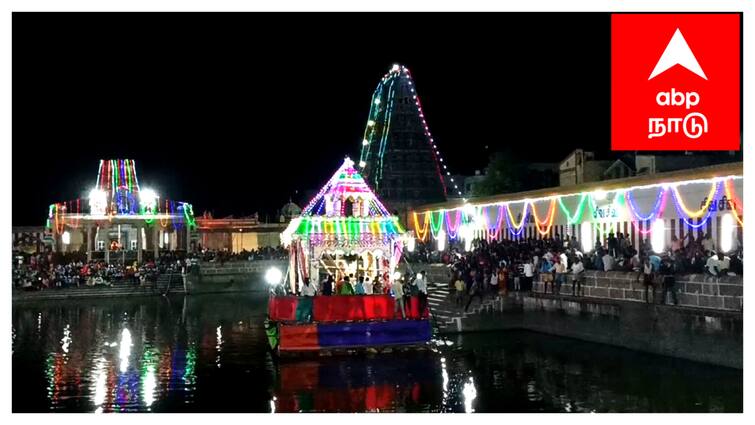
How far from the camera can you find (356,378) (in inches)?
834

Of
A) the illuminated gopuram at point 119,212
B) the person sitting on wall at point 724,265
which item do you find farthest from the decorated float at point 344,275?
the illuminated gopuram at point 119,212

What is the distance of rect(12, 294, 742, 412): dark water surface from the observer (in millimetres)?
18062

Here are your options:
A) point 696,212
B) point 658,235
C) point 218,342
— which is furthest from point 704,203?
point 218,342

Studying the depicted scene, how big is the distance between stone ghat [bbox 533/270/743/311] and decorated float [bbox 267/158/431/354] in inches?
207

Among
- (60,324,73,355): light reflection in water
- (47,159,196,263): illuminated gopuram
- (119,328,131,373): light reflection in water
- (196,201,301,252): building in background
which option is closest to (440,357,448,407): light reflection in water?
(119,328,131,373): light reflection in water

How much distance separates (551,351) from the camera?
25.1 m

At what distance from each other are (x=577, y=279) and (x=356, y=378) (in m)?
9.04

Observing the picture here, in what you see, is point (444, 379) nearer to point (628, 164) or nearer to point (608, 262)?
point (608, 262)

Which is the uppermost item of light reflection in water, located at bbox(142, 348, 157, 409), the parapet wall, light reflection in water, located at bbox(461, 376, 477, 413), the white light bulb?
the white light bulb

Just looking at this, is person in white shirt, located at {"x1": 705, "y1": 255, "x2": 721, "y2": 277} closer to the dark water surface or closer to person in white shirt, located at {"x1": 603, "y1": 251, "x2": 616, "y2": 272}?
the dark water surface
